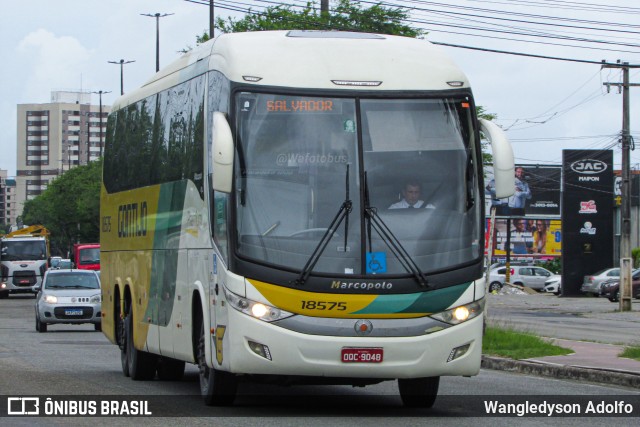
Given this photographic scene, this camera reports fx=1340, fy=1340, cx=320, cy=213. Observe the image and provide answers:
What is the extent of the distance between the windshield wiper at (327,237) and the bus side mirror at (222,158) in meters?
0.93

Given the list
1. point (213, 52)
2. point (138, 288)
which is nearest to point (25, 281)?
point (138, 288)

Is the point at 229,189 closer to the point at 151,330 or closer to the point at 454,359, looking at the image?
the point at 454,359

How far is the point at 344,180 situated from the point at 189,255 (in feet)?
8.77

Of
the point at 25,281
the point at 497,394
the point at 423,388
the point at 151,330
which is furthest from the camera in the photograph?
the point at 25,281

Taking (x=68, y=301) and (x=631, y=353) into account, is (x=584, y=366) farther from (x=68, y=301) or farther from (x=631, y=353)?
(x=68, y=301)

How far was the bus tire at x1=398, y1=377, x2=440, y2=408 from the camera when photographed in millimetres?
13125

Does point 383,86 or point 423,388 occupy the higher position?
point 383,86

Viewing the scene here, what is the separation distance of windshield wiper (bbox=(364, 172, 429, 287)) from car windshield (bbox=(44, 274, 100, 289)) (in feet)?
79.1

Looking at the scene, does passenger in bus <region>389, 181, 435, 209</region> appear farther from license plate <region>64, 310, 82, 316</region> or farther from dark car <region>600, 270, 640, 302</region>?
dark car <region>600, 270, 640, 302</region>

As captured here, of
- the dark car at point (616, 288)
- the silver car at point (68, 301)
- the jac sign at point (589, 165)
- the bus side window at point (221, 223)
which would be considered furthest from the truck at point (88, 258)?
the bus side window at point (221, 223)

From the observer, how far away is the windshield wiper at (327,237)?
11680 mm

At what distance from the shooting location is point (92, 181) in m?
119

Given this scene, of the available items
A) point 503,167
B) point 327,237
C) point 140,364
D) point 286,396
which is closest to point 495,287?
point 140,364

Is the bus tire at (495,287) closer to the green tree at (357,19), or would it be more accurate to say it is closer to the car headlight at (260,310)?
the green tree at (357,19)
